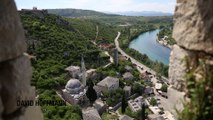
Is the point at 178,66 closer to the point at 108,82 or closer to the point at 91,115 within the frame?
the point at 91,115

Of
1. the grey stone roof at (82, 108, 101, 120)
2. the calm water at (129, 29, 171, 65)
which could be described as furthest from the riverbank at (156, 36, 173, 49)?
the grey stone roof at (82, 108, 101, 120)

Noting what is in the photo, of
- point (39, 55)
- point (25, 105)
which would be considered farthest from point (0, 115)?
point (39, 55)

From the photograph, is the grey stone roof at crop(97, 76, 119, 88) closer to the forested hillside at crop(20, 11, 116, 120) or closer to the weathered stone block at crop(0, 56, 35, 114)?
the forested hillside at crop(20, 11, 116, 120)

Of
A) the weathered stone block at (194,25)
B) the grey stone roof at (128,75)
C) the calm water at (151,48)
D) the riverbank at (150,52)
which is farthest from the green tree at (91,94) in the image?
the calm water at (151,48)

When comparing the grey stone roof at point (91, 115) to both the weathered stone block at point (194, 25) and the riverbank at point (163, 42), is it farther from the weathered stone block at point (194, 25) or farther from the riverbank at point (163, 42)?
the riverbank at point (163, 42)

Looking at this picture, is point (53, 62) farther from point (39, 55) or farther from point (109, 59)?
point (109, 59)
